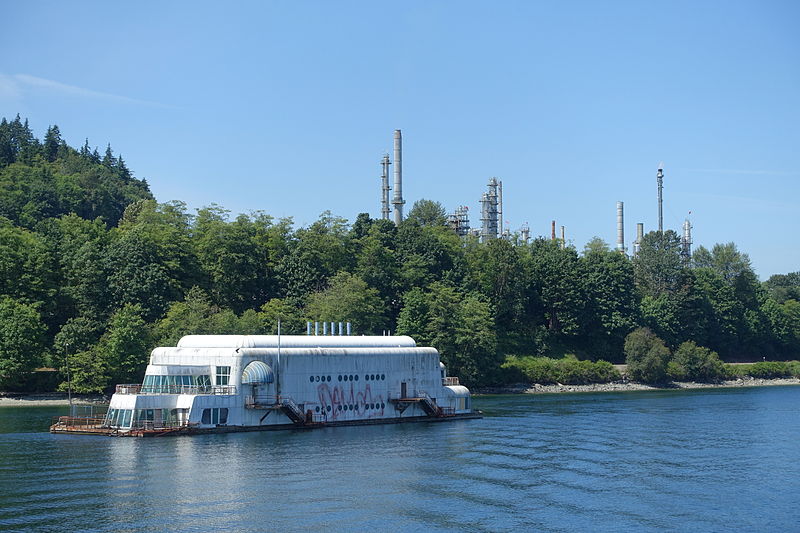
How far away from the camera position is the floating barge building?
8544 cm

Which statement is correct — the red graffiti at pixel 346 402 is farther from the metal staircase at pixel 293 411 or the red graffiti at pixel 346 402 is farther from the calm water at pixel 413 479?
the calm water at pixel 413 479

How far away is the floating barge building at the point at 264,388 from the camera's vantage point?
3364 inches

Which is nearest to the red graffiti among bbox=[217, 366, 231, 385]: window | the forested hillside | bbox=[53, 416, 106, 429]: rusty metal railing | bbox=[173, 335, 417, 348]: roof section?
bbox=[173, 335, 417, 348]: roof section

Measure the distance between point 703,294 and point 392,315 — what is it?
70.1 meters

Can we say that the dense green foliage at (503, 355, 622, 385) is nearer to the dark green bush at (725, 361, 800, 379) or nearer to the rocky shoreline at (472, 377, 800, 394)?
the rocky shoreline at (472, 377, 800, 394)

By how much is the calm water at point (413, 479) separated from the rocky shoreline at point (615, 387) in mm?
55499

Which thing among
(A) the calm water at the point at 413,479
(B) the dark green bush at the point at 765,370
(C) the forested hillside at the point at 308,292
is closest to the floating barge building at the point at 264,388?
(A) the calm water at the point at 413,479

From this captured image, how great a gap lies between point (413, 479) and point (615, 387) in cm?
10390

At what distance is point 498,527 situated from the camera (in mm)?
54125

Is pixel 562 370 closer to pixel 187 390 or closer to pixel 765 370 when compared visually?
pixel 765 370

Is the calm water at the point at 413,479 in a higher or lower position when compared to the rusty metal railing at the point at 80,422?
lower

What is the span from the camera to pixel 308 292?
502 feet

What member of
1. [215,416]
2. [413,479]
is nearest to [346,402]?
[215,416]

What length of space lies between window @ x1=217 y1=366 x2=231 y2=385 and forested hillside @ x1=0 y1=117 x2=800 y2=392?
37654mm
